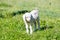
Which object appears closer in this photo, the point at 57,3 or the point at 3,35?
the point at 3,35

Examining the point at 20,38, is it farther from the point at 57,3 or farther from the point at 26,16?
the point at 57,3

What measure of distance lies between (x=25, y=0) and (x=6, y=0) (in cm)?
462

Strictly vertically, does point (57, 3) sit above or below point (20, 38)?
below

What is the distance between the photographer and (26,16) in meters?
17.2

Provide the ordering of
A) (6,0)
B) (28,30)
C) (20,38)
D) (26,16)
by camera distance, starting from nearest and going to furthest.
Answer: (20,38) < (26,16) < (28,30) < (6,0)

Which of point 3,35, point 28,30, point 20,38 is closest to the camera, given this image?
point 20,38

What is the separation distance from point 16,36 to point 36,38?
1.21m

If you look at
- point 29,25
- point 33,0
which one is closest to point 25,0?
point 33,0

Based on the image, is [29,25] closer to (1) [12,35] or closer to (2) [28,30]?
(2) [28,30]

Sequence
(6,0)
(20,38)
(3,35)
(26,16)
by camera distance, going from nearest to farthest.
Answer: (20,38), (3,35), (26,16), (6,0)

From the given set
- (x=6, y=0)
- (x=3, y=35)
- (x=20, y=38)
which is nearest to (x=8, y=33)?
(x=3, y=35)

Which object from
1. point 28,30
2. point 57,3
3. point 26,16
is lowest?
point 57,3

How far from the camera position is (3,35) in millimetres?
16141

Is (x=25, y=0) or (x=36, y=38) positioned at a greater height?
(x=36, y=38)
